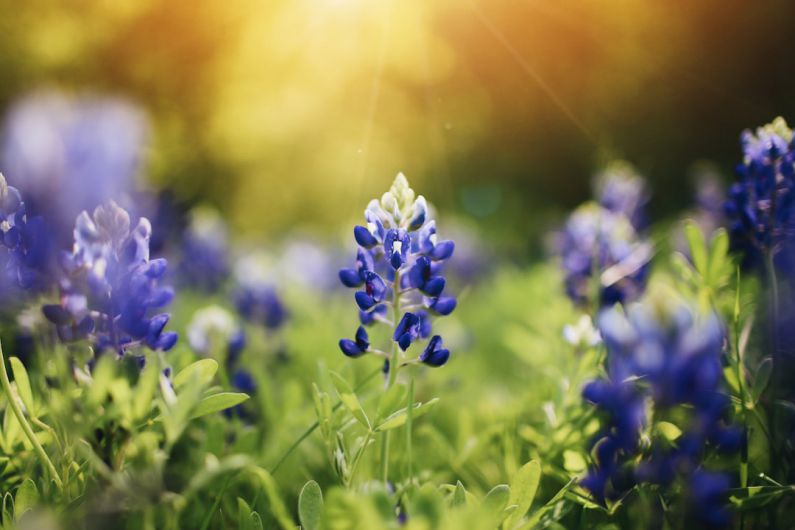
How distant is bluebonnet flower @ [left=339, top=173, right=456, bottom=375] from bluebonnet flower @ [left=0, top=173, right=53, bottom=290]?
636 mm

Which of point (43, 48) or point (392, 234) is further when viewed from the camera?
point (43, 48)

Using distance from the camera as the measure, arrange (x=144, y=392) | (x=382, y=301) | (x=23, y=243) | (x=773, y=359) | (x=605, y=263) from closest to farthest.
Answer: (x=144, y=392)
(x=23, y=243)
(x=382, y=301)
(x=773, y=359)
(x=605, y=263)

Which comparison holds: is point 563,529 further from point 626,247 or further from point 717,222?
point 717,222

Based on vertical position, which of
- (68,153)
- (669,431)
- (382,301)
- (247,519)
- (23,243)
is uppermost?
(68,153)

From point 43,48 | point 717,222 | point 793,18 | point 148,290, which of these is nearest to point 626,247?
point 717,222

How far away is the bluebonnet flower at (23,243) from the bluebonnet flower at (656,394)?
1146 millimetres

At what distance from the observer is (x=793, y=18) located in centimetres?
595

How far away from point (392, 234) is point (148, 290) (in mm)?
546

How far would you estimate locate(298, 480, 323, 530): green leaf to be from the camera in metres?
1.42

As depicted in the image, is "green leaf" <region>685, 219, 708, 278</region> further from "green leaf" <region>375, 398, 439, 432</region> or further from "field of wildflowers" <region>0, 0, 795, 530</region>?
"green leaf" <region>375, 398, 439, 432</region>

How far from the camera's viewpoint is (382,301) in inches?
65.4

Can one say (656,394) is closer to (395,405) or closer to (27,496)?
(395,405)

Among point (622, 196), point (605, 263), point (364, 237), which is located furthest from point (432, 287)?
point (622, 196)

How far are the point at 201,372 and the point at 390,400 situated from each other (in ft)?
1.42
